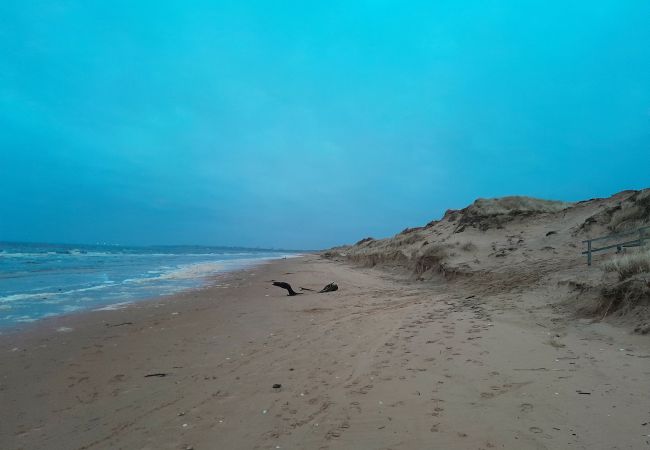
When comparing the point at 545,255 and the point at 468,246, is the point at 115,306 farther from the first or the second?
the point at 545,255

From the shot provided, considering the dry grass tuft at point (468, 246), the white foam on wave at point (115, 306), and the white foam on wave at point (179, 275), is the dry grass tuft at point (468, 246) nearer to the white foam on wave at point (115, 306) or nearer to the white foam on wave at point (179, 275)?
the white foam on wave at point (115, 306)

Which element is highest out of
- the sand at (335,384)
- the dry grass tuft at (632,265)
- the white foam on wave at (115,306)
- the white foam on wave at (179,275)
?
the dry grass tuft at (632,265)

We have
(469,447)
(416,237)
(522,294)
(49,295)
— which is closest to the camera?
(469,447)

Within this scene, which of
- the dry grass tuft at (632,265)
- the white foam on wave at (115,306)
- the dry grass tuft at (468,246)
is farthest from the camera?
the dry grass tuft at (468,246)

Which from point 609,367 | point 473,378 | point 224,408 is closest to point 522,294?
point 609,367

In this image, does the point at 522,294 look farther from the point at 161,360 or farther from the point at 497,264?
the point at 161,360

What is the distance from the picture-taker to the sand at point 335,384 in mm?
3482

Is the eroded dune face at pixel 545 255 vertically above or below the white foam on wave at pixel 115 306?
above

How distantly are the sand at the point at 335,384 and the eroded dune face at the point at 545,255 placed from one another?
88cm

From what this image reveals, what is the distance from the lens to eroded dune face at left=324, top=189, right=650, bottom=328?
7152mm

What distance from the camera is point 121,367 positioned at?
5.88 m

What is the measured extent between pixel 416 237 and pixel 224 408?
84.1ft

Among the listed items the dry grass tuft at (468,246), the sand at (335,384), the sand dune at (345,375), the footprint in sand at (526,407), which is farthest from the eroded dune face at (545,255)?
the footprint in sand at (526,407)

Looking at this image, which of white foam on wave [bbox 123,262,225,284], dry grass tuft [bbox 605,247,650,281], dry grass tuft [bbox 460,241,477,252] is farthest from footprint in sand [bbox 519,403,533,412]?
white foam on wave [bbox 123,262,225,284]
